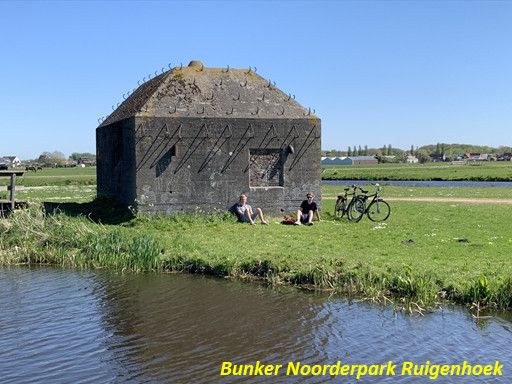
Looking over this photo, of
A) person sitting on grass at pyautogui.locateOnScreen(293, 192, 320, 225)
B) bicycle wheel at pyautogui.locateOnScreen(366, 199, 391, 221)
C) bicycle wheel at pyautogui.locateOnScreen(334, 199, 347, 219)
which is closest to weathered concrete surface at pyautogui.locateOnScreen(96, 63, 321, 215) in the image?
bicycle wheel at pyautogui.locateOnScreen(334, 199, 347, 219)

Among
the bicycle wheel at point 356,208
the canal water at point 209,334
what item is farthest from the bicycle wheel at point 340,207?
the canal water at point 209,334

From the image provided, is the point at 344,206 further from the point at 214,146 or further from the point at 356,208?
the point at 214,146

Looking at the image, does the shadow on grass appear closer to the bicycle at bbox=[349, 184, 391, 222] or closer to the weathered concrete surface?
the weathered concrete surface

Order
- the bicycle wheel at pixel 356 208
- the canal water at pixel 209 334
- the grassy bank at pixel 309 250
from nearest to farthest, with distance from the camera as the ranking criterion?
1. the canal water at pixel 209 334
2. the grassy bank at pixel 309 250
3. the bicycle wheel at pixel 356 208

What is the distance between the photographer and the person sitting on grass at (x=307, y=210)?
78.4 feet

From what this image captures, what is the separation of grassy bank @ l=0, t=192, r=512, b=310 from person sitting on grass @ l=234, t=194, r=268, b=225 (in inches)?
17.6

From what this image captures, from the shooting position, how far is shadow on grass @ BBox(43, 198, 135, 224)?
2444cm

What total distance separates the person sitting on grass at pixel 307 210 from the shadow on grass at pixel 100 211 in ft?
21.4

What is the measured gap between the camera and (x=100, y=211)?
1036 inches

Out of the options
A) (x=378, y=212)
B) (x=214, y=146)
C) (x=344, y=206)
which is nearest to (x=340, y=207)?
(x=344, y=206)

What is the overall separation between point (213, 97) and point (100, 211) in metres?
6.81

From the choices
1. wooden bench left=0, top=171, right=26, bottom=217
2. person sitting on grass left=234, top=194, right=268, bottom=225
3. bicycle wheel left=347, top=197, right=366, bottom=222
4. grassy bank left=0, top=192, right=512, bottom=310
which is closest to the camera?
grassy bank left=0, top=192, right=512, bottom=310

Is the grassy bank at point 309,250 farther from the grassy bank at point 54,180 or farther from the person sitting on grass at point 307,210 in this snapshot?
the grassy bank at point 54,180

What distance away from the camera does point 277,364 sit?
10.5m
